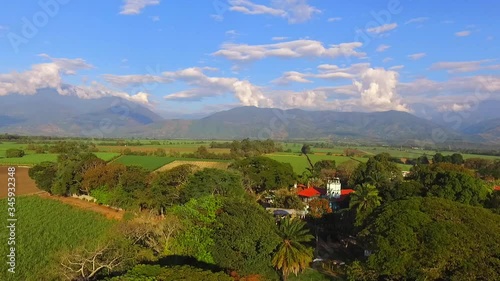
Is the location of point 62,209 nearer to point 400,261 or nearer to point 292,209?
point 292,209

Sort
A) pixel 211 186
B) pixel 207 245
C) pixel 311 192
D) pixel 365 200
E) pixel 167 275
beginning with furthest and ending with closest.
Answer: pixel 311 192 < pixel 211 186 < pixel 365 200 < pixel 207 245 < pixel 167 275

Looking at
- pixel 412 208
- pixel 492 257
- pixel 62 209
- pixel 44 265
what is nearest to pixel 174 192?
pixel 62 209

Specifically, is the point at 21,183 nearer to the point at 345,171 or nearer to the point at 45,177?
the point at 45,177

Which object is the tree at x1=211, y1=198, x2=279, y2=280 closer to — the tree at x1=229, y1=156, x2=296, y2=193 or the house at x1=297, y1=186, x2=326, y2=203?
the house at x1=297, y1=186, x2=326, y2=203

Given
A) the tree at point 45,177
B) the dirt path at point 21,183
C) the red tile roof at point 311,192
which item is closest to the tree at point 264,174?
the red tile roof at point 311,192

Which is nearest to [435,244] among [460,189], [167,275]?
[167,275]
